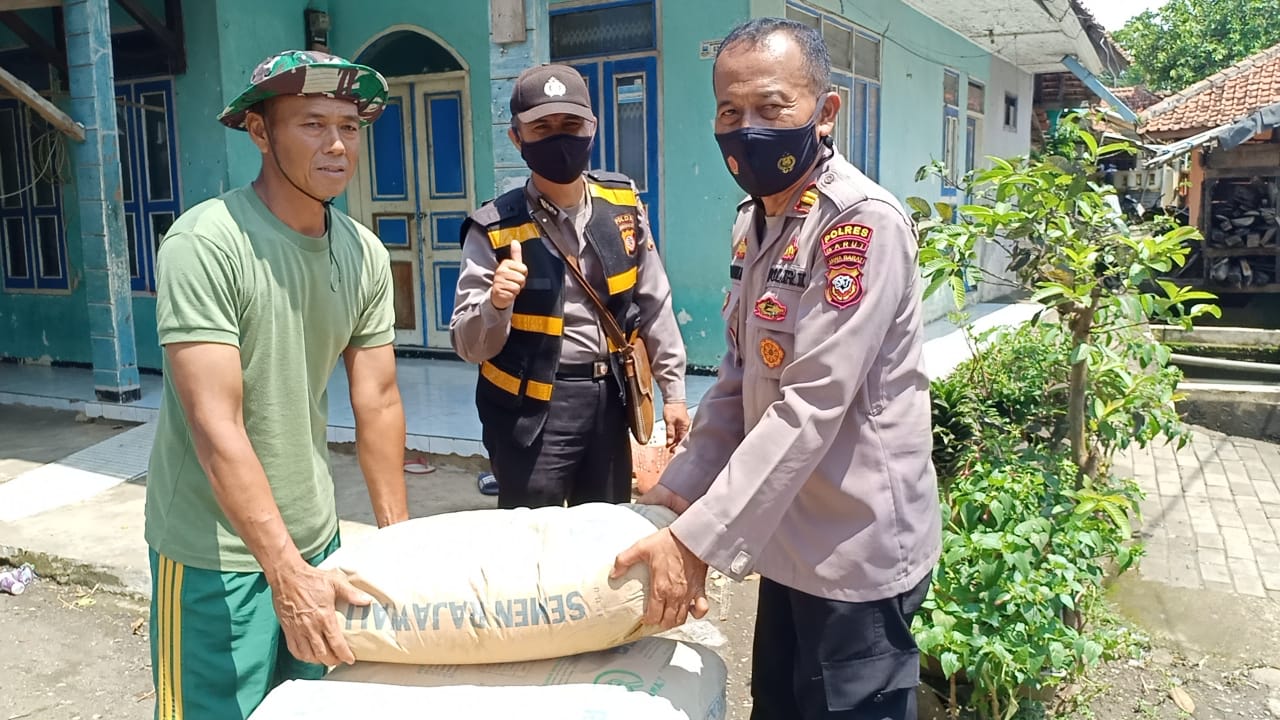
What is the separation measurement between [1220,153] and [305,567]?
47.1ft

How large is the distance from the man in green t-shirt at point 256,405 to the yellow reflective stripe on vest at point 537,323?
0.70 metres

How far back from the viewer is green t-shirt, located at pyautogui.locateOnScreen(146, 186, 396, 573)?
1.71 meters

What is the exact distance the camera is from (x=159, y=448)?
1.90 m

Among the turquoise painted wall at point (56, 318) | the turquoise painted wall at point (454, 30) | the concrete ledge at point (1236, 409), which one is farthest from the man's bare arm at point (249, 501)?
the turquoise painted wall at point (56, 318)

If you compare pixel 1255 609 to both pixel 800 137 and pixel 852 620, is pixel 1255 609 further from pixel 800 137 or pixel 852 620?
pixel 800 137

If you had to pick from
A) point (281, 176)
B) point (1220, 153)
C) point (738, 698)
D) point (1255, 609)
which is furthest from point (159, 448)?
point (1220, 153)

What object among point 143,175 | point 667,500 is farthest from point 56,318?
point 667,500

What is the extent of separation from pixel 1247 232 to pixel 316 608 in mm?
13822

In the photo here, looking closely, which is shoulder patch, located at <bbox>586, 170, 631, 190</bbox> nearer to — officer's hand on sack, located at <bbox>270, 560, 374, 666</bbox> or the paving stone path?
officer's hand on sack, located at <bbox>270, 560, 374, 666</bbox>

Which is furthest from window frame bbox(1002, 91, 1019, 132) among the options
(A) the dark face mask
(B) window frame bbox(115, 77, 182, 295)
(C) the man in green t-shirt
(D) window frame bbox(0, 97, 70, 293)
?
(C) the man in green t-shirt

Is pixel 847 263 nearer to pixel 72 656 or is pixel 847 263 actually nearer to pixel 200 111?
pixel 72 656

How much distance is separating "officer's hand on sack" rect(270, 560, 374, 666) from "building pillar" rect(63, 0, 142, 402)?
552 centimetres

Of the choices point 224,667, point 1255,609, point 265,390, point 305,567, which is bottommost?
point 1255,609

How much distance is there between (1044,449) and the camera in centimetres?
366
